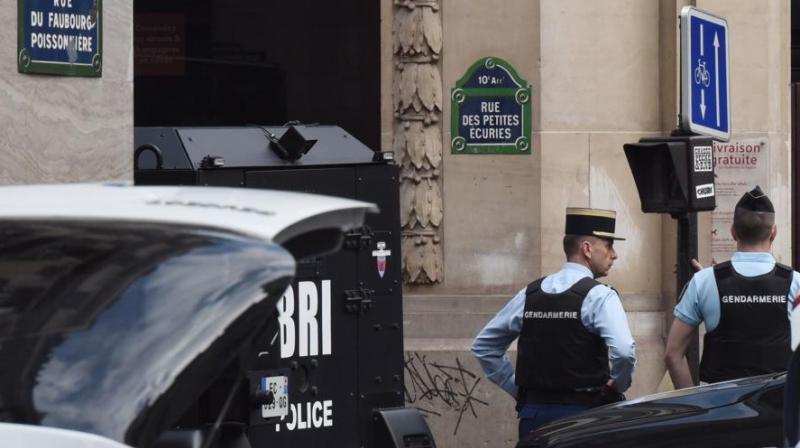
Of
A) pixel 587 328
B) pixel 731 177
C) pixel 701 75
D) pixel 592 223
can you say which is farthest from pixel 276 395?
pixel 731 177

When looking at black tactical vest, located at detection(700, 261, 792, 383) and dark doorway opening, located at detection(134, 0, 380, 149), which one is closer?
black tactical vest, located at detection(700, 261, 792, 383)

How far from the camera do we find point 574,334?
7129 millimetres

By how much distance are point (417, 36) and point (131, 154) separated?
3.54 meters

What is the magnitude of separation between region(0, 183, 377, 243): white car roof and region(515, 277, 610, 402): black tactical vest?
12.4 ft

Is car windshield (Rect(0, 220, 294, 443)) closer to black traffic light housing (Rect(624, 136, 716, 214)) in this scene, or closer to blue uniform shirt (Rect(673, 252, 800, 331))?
blue uniform shirt (Rect(673, 252, 800, 331))

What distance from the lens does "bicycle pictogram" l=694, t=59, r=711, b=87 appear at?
8.46m

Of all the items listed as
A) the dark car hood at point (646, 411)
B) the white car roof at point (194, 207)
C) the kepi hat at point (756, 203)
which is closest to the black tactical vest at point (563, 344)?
the kepi hat at point (756, 203)

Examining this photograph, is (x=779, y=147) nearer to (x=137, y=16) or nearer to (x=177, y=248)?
(x=137, y=16)

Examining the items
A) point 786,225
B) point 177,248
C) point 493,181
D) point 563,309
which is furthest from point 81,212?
point 786,225

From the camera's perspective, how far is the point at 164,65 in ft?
41.4

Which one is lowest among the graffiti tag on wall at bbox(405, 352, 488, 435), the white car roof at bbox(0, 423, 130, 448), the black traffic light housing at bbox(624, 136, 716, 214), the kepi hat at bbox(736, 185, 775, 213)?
the graffiti tag on wall at bbox(405, 352, 488, 435)

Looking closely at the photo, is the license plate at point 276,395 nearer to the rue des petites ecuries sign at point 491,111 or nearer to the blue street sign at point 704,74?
the blue street sign at point 704,74

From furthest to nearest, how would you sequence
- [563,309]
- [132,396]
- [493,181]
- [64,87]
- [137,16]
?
[137,16] → [493,181] → [64,87] → [563,309] → [132,396]

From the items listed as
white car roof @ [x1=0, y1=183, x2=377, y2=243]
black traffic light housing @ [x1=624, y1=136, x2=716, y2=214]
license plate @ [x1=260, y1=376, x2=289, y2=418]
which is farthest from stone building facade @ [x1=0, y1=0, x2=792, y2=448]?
white car roof @ [x1=0, y1=183, x2=377, y2=243]
